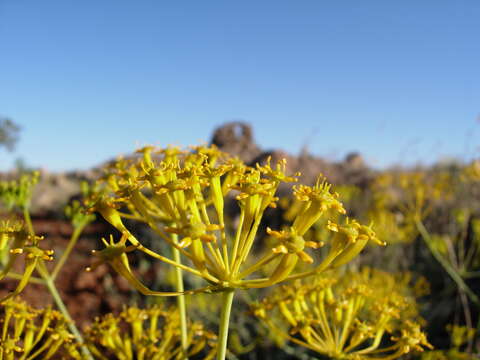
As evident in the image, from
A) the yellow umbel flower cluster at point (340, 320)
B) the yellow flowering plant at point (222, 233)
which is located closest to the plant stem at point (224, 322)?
the yellow flowering plant at point (222, 233)

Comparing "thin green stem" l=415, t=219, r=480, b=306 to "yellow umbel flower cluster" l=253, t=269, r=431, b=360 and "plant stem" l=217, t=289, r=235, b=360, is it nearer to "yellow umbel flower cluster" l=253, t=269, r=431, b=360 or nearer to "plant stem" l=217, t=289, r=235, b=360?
"yellow umbel flower cluster" l=253, t=269, r=431, b=360

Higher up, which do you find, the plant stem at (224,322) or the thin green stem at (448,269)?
the plant stem at (224,322)

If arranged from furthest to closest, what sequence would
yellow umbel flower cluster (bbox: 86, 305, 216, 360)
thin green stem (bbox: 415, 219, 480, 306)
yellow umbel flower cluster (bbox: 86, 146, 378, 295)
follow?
thin green stem (bbox: 415, 219, 480, 306) < yellow umbel flower cluster (bbox: 86, 305, 216, 360) < yellow umbel flower cluster (bbox: 86, 146, 378, 295)

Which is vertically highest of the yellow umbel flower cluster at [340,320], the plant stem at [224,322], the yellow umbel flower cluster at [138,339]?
the plant stem at [224,322]

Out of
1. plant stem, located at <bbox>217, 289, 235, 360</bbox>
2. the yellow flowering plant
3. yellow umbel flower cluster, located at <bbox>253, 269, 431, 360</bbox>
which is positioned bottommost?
yellow umbel flower cluster, located at <bbox>253, 269, 431, 360</bbox>

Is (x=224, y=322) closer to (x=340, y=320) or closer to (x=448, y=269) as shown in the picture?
(x=340, y=320)

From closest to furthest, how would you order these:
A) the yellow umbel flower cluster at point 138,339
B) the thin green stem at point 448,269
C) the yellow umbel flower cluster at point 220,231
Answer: the yellow umbel flower cluster at point 220,231 → the yellow umbel flower cluster at point 138,339 → the thin green stem at point 448,269

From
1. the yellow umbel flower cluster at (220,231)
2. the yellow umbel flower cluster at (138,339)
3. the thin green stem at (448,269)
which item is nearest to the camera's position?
the yellow umbel flower cluster at (220,231)

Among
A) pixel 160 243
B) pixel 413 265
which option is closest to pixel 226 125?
pixel 160 243

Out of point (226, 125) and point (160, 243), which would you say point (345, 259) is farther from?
point (226, 125)

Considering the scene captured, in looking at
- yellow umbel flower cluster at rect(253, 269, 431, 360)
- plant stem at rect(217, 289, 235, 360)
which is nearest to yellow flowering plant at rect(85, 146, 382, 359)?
plant stem at rect(217, 289, 235, 360)

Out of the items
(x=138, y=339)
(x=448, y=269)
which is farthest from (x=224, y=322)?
(x=448, y=269)

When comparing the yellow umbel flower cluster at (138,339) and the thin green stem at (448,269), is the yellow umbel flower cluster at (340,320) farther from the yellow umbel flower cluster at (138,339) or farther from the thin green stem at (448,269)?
the thin green stem at (448,269)
